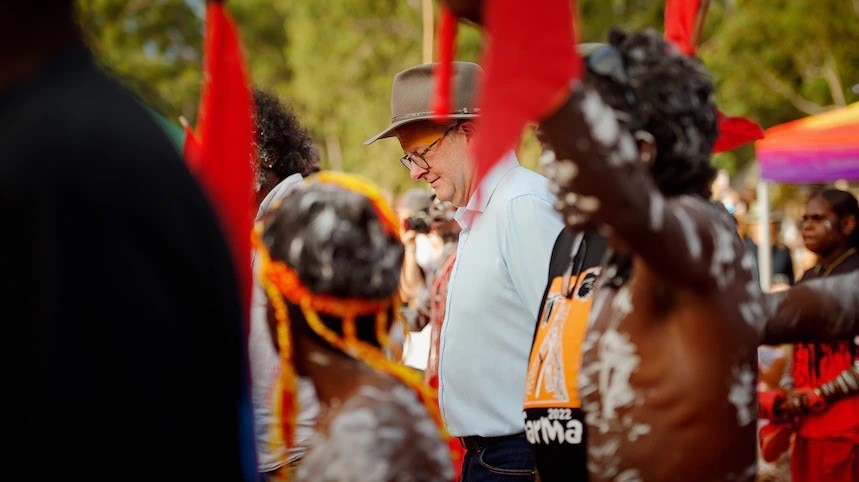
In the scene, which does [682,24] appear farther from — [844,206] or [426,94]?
[844,206]

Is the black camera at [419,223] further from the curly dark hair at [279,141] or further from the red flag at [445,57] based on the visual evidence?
the red flag at [445,57]

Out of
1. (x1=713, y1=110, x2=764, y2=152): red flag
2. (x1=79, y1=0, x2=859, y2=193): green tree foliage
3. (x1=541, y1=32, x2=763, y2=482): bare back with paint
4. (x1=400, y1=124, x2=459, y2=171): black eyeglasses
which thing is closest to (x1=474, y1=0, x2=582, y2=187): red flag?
(x1=541, y1=32, x2=763, y2=482): bare back with paint

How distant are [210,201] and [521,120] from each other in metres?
0.43

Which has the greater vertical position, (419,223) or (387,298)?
(419,223)

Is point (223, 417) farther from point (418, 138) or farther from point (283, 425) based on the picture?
point (418, 138)

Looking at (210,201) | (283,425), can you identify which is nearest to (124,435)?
(210,201)

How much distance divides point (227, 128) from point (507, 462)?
5.44 feet

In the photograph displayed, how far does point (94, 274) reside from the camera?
3.90ft

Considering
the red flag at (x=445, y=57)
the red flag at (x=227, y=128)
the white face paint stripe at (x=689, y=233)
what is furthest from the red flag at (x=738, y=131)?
the red flag at (x=227, y=128)

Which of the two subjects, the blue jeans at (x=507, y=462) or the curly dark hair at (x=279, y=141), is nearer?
the blue jeans at (x=507, y=462)

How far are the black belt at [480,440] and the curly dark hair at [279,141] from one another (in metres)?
1.16

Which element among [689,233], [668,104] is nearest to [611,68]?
[668,104]

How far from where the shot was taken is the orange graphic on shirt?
224 cm

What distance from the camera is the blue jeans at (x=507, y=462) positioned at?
307cm
